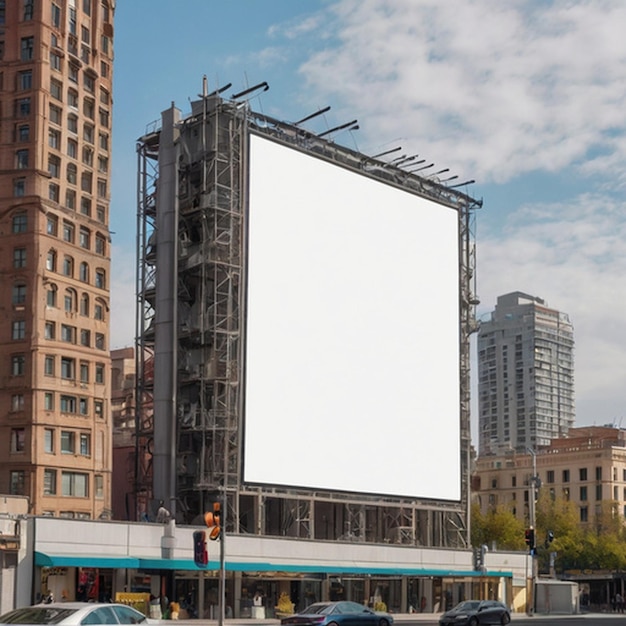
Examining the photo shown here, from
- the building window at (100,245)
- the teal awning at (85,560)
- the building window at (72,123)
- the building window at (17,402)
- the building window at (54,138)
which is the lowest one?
the teal awning at (85,560)

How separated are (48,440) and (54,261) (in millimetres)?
14259

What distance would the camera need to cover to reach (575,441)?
507 ft

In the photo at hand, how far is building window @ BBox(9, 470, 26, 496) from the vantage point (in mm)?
87750

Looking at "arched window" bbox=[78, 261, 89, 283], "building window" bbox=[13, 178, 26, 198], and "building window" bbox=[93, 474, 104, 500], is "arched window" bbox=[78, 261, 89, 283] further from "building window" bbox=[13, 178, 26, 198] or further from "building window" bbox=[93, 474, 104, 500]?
"building window" bbox=[93, 474, 104, 500]

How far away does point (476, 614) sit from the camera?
58000mm

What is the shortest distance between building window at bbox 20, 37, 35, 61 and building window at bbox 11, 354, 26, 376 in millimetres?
24111

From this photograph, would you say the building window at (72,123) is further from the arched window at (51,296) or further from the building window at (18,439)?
the building window at (18,439)

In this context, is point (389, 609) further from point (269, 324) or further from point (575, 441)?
point (575, 441)

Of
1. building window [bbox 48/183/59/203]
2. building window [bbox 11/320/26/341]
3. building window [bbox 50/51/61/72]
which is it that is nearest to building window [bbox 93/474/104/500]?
building window [bbox 11/320/26/341]

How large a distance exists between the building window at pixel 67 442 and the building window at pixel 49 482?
2.13m

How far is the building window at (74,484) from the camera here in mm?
90125

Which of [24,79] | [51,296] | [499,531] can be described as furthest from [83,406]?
[499,531]

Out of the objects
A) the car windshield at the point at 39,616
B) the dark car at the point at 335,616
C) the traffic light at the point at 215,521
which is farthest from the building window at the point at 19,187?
the car windshield at the point at 39,616

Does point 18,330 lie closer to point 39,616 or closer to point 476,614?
point 476,614
